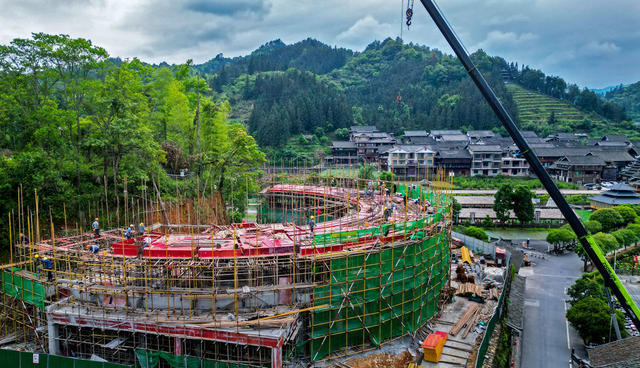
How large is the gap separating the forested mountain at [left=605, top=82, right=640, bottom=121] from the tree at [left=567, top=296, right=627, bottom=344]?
185m

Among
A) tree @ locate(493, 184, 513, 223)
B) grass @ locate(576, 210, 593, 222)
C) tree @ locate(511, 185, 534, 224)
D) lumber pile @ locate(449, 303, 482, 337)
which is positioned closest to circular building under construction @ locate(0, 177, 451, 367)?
lumber pile @ locate(449, 303, 482, 337)

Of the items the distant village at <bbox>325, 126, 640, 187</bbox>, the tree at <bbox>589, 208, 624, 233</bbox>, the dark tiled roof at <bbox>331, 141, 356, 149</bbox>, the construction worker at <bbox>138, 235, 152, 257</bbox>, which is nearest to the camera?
the construction worker at <bbox>138, 235, 152, 257</bbox>

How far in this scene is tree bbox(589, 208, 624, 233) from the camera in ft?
137

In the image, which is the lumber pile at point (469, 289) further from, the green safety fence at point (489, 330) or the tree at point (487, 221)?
the tree at point (487, 221)

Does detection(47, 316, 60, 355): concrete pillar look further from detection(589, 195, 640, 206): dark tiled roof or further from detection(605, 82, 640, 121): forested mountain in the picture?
detection(605, 82, 640, 121): forested mountain

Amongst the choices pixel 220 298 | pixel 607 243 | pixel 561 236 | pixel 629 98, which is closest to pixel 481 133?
pixel 561 236

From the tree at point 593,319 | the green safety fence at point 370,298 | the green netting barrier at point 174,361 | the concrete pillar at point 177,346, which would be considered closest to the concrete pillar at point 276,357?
the green netting barrier at point 174,361

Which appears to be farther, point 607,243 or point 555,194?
point 607,243

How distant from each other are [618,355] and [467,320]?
6566mm

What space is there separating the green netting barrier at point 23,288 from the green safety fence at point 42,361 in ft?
6.85

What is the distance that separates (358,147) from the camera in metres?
85.8

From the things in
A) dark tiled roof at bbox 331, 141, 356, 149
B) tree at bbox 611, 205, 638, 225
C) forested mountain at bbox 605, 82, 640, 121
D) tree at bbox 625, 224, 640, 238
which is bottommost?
→ tree at bbox 625, 224, 640, 238

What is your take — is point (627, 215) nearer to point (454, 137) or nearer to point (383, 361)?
point (383, 361)

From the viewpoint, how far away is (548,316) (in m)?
27.1
